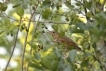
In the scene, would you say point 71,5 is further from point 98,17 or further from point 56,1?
→ point 98,17

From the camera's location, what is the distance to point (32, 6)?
143 cm

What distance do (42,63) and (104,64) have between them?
372 mm

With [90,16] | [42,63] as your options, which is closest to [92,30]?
[42,63]

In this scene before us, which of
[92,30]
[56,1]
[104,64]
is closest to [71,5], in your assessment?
[56,1]

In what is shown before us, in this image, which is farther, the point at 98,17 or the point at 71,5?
the point at 71,5

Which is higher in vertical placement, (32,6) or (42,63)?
(32,6)

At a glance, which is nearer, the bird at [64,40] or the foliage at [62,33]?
the foliage at [62,33]

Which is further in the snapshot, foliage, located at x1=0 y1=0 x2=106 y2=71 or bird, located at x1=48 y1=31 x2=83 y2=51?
bird, located at x1=48 y1=31 x2=83 y2=51

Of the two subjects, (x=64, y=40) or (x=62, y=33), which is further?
(x=64, y=40)

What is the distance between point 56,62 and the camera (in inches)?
39.4

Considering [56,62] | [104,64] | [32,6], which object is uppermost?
[32,6]

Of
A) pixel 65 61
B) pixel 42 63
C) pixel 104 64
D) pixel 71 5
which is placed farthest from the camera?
pixel 71 5

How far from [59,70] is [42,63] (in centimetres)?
7

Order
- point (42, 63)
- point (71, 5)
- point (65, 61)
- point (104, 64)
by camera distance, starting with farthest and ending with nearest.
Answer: point (71, 5) → point (104, 64) → point (65, 61) → point (42, 63)
